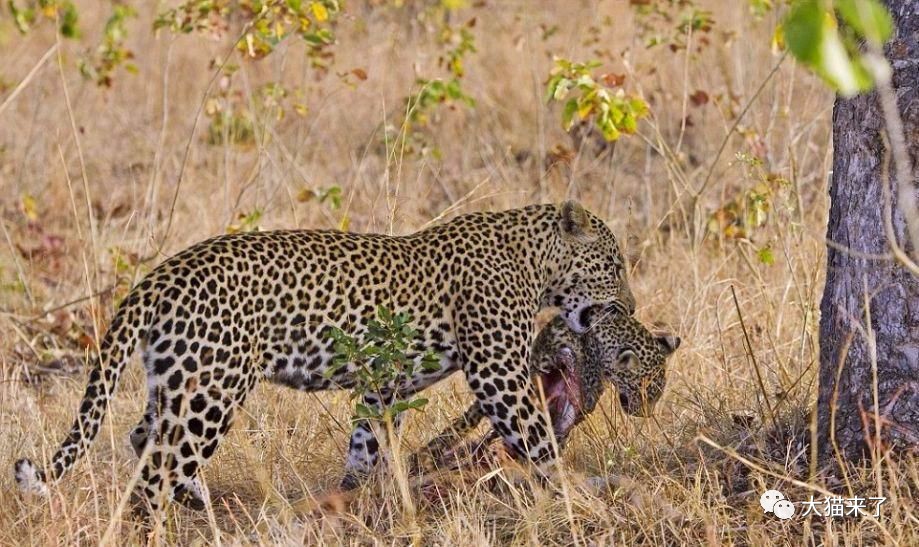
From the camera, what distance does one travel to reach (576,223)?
6.51 m

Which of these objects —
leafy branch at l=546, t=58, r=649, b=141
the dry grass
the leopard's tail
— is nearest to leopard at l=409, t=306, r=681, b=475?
the dry grass

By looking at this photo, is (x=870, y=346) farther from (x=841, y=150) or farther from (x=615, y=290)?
(x=615, y=290)

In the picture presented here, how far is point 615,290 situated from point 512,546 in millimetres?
1960

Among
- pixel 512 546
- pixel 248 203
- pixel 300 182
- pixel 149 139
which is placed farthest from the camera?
pixel 149 139

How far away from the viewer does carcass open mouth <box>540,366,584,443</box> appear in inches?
242

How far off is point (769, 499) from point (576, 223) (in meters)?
1.90

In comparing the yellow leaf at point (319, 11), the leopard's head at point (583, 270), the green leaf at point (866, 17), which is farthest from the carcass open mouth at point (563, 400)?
the green leaf at point (866, 17)

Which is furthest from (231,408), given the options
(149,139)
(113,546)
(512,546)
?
(149,139)

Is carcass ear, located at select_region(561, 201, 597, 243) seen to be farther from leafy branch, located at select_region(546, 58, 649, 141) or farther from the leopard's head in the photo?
leafy branch, located at select_region(546, 58, 649, 141)

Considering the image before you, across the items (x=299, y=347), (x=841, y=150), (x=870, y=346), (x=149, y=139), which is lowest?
(x=149, y=139)

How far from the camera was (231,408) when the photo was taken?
18.0 feet

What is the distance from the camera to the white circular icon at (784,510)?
4941 millimetres

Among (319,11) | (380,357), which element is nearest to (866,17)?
(380,357)

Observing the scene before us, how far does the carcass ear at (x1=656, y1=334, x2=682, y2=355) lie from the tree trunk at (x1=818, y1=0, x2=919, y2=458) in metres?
1.32
